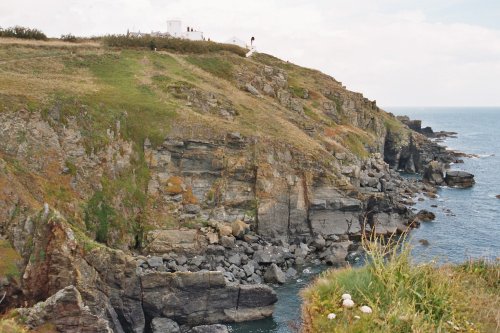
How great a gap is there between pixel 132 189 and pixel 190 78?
86.6ft

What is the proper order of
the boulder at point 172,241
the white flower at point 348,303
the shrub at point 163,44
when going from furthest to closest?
the shrub at point 163,44, the boulder at point 172,241, the white flower at point 348,303

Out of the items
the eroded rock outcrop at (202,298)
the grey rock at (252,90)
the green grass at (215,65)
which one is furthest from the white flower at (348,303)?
the green grass at (215,65)

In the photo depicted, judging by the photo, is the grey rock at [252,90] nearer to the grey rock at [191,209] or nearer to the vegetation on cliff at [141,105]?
the vegetation on cliff at [141,105]

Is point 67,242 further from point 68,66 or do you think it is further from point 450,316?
point 68,66

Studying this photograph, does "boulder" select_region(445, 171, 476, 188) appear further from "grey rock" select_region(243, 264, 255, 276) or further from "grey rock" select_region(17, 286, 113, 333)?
"grey rock" select_region(17, 286, 113, 333)

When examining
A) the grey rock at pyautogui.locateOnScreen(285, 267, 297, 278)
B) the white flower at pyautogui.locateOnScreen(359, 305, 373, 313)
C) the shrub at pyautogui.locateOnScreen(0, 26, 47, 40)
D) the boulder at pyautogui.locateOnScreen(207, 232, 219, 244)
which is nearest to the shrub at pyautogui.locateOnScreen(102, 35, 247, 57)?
the shrub at pyautogui.locateOnScreen(0, 26, 47, 40)

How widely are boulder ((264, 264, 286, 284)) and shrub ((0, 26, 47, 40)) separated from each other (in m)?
58.8

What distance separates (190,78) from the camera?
71.2 m

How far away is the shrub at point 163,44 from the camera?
8192cm

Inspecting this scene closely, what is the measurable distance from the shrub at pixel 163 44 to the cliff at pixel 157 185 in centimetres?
483

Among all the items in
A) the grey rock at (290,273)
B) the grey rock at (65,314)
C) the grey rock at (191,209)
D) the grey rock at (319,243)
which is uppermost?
the grey rock at (191,209)

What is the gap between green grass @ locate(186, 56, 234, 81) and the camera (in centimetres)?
7888

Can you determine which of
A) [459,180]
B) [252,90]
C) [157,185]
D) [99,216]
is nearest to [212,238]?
[157,185]

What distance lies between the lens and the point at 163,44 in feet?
276
